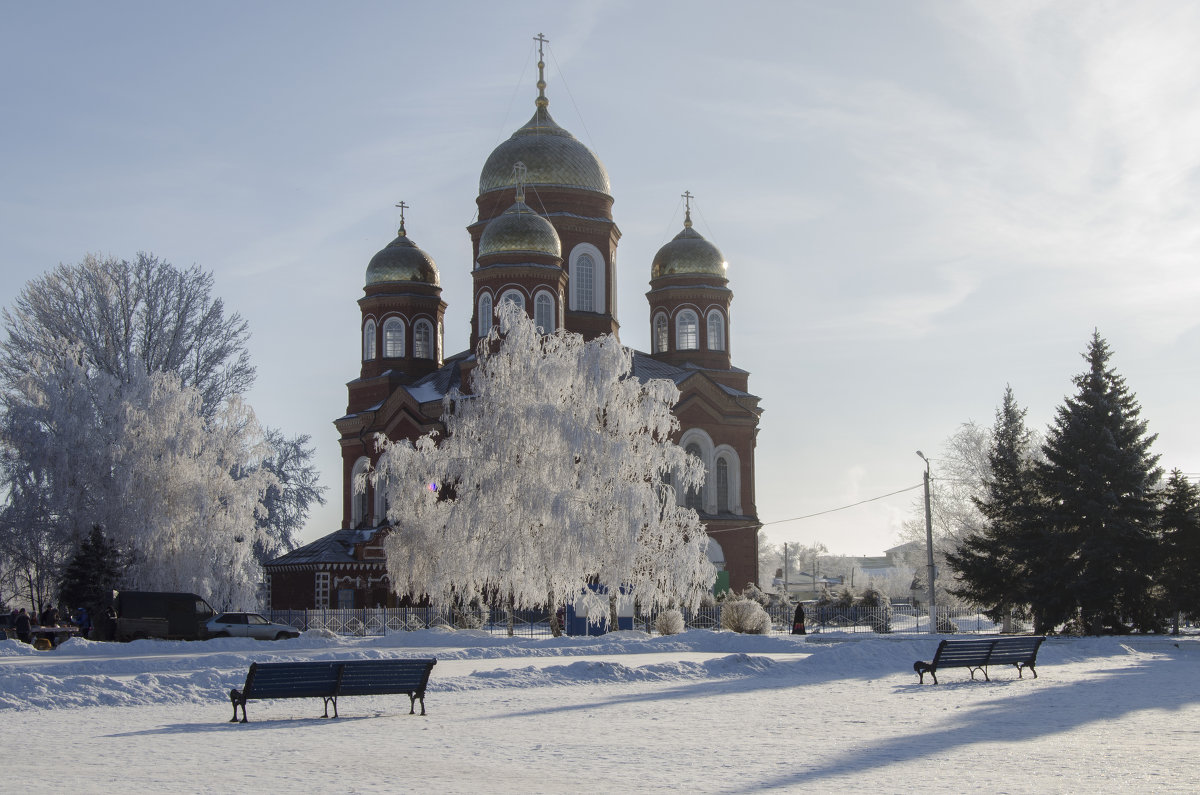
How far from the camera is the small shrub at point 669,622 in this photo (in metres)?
30.1

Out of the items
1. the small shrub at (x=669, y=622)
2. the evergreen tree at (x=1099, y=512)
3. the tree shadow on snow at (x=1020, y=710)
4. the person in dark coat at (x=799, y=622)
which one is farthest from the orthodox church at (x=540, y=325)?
the tree shadow on snow at (x=1020, y=710)

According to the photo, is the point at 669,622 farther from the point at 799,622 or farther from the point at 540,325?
the point at 540,325

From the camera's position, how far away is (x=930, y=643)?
23922mm

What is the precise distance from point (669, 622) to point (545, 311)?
520 inches

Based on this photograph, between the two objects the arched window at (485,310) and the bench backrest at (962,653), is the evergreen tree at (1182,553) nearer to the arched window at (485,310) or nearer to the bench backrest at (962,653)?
the bench backrest at (962,653)

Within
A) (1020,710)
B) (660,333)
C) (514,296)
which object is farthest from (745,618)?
(660,333)

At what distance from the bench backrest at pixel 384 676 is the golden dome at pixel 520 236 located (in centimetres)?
2645

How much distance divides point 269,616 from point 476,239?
1686cm

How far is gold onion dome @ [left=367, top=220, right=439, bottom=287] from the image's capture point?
1827 inches

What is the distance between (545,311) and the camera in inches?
1570

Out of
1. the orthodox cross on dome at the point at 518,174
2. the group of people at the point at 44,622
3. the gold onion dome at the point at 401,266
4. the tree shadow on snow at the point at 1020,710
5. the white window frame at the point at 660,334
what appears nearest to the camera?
the tree shadow on snow at the point at 1020,710

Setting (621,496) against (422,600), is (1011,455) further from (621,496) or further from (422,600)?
(422,600)

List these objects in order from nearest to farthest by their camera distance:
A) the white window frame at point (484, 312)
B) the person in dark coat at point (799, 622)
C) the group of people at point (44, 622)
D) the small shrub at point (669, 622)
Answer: the group of people at point (44, 622) → the small shrub at point (669, 622) → the person in dark coat at point (799, 622) → the white window frame at point (484, 312)

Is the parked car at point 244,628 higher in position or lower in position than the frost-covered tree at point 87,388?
lower
